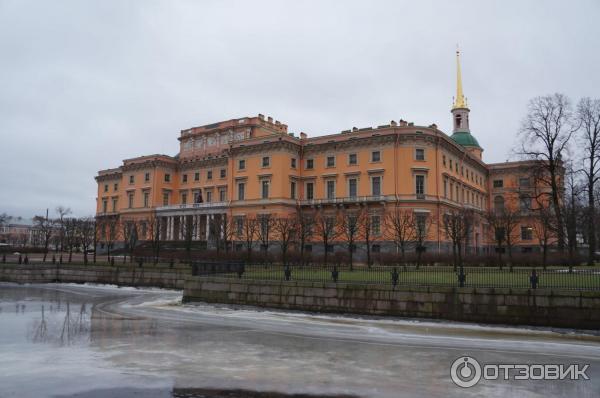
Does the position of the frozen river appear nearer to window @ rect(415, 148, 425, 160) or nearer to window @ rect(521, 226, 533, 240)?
window @ rect(415, 148, 425, 160)

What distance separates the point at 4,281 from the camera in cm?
4256

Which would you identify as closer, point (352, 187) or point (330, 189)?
point (352, 187)

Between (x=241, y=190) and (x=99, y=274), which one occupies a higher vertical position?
(x=241, y=190)

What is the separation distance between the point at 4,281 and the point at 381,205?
3832 centimetres

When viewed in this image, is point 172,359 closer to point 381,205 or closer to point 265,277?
point 265,277

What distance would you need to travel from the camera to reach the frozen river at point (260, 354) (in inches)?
362

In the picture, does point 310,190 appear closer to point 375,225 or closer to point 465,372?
point 375,225

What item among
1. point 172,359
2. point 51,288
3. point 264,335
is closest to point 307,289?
point 264,335

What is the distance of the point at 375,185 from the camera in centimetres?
5456

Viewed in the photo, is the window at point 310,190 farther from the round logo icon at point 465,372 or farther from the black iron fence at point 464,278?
the round logo icon at point 465,372

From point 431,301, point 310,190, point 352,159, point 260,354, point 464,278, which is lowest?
point 260,354

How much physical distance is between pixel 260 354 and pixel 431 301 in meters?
8.99

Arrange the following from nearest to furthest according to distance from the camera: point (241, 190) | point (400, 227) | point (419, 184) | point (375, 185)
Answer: point (400, 227) < point (419, 184) < point (375, 185) < point (241, 190)

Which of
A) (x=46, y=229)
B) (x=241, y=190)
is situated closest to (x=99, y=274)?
(x=241, y=190)
